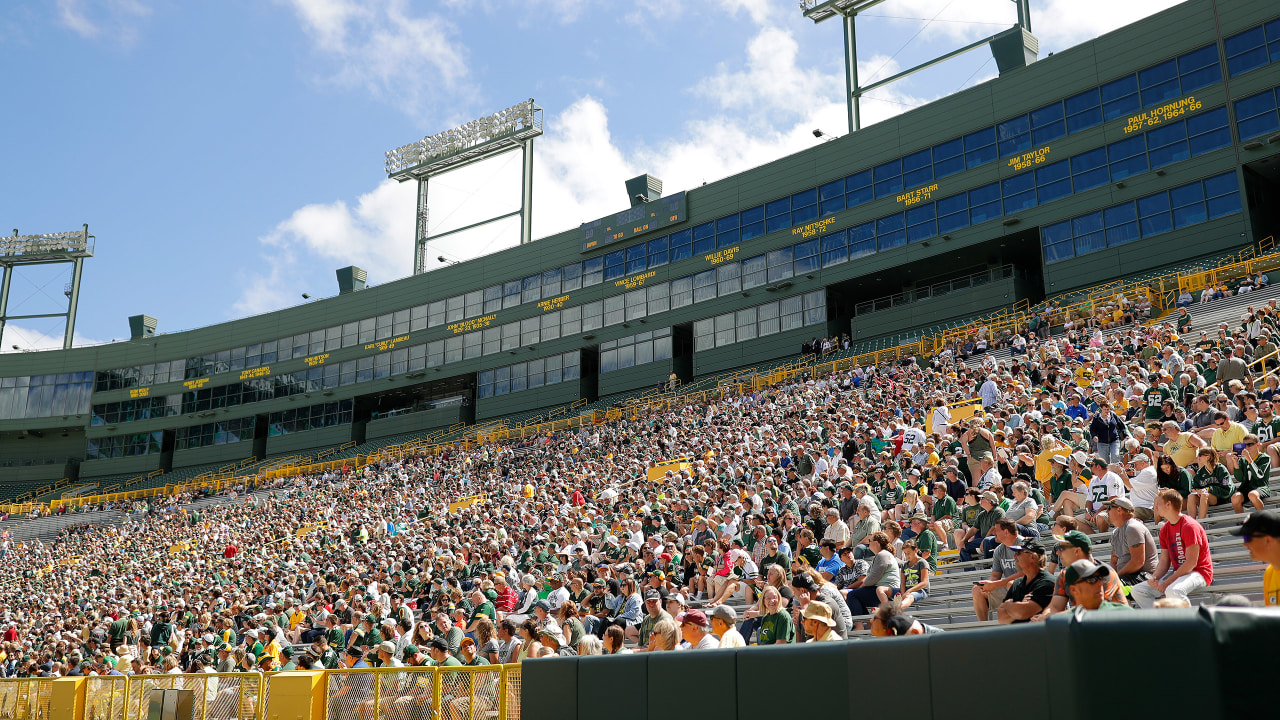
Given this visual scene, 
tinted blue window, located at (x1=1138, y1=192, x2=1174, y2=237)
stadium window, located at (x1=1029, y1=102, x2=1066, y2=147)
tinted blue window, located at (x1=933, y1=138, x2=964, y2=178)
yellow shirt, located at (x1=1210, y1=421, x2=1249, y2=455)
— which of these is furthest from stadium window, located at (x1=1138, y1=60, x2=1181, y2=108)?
yellow shirt, located at (x1=1210, y1=421, x2=1249, y2=455)

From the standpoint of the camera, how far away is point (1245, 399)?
11.3 meters

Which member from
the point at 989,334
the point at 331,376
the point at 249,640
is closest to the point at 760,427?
the point at 989,334

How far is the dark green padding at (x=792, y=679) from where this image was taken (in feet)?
16.2

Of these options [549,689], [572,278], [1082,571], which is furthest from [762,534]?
[572,278]

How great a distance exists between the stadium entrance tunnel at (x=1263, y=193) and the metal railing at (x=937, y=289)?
296 inches

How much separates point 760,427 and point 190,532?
22139 millimetres

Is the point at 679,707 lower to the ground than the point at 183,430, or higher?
lower

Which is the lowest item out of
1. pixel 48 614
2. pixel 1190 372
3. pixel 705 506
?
pixel 48 614

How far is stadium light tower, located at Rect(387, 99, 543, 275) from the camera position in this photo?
52250 millimetres

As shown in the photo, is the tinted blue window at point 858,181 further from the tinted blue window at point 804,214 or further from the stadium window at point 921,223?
the stadium window at point 921,223

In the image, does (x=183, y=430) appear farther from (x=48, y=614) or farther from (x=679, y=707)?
(x=679, y=707)

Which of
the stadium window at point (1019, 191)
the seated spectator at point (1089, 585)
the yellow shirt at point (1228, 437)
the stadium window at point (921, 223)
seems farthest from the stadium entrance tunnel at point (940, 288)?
the seated spectator at point (1089, 585)

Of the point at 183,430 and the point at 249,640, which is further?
the point at 183,430

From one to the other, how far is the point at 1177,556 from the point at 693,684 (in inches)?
140
